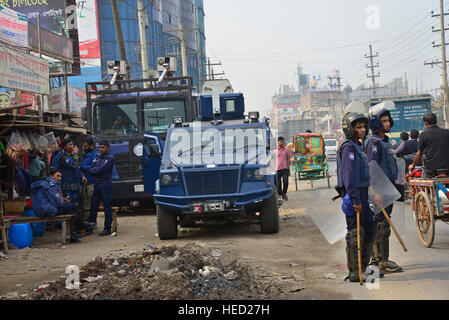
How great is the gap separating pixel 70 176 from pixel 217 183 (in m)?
3.18

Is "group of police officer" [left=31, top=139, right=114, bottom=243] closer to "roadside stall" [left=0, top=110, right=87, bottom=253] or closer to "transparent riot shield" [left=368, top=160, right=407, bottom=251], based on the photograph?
"roadside stall" [left=0, top=110, right=87, bottom=253]

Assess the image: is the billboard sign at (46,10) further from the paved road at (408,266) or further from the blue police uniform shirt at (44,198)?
the paved road at (408,266)

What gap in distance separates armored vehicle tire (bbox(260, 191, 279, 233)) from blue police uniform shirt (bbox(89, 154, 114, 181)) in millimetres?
3481

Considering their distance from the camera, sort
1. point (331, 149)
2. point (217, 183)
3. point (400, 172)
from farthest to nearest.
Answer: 1. point (331, 149)
2. point (217, 183)
3. point (400, 172)

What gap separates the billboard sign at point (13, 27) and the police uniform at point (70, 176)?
11035 mm

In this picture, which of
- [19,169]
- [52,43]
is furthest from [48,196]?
[52,43]

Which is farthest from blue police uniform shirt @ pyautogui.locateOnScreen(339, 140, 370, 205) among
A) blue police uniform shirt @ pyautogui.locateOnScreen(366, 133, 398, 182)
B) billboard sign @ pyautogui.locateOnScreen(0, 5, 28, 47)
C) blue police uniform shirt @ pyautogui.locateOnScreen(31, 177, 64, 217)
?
billboard sign @ pyautogui.locateOnScreen(0, 5, 28, 47)

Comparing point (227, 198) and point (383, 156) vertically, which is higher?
point (383, 156)

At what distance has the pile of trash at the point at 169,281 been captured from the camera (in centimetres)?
562

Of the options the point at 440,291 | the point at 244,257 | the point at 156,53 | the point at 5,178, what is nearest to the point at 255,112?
the point at 244,257

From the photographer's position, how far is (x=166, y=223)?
10242 mm

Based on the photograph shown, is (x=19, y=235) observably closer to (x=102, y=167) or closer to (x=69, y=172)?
(x=69, y=172)

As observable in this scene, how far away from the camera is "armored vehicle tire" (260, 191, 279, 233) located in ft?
33.4

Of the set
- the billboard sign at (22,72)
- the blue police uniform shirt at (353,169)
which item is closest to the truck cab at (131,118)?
the billboard sign at (22,72)
